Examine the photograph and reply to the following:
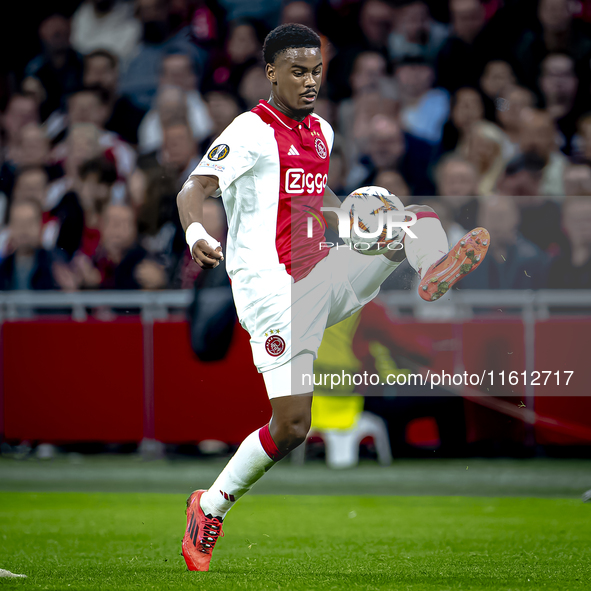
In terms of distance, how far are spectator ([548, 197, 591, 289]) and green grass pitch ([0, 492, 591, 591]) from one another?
1.71m

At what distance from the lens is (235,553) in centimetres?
464

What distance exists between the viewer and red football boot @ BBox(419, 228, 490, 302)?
418cm

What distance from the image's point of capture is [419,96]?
886cm

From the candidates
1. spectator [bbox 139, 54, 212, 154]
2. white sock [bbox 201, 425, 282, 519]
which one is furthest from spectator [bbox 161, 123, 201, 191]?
white sock [bbox 201, 425, 282, 519]

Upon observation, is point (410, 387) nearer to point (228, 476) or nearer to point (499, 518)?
point (499, 518)

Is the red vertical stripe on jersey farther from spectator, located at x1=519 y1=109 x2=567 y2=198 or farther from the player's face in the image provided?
spectator, located at x1=519 y1=109 x2=567 y2=198

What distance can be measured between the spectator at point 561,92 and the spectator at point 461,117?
0.61m

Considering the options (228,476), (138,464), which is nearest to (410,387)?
(138,464)

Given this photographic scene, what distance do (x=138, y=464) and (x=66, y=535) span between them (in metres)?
2.64

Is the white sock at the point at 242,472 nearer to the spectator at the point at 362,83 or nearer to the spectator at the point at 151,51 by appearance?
the spectator at the point at 362,83

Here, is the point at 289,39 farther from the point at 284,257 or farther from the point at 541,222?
the point at 541,222

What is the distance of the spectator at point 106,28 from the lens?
1000 centimetres

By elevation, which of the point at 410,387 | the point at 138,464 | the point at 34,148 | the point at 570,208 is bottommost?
the point at 138,464

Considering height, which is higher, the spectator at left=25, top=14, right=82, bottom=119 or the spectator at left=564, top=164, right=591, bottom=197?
the spectator at left=25, top=14, right=82, bottom=119
